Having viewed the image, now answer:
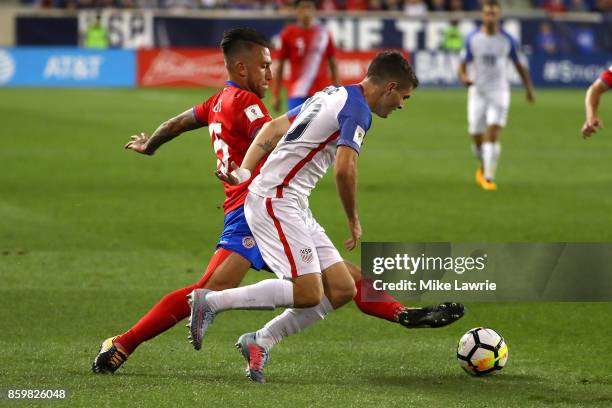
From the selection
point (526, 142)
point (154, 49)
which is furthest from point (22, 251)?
point (154, 49)

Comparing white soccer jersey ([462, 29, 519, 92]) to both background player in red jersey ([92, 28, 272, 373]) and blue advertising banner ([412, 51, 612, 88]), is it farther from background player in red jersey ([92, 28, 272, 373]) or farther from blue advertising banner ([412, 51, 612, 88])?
blue advertising banner ([412, 51, 612, 88])

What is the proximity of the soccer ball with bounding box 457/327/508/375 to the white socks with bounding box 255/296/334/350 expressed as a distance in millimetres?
792

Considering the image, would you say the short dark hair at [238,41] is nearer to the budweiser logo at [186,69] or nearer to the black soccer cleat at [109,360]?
the black soccer cleat at [109,360]

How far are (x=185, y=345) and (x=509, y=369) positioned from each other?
1.92 meters

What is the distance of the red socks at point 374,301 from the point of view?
695 cm

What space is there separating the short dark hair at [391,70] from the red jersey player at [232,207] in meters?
0.68

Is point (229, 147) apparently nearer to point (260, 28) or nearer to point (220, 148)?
point (220, 148)

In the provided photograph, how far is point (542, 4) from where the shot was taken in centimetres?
4191

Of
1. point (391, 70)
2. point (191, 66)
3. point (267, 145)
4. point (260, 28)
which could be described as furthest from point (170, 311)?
point (260, 28)

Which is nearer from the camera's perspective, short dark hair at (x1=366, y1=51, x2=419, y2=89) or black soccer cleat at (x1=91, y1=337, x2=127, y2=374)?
short dark hair at (x1=366, y1=51, x2=419, y2=89)

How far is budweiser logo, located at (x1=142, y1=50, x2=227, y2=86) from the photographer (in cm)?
3369

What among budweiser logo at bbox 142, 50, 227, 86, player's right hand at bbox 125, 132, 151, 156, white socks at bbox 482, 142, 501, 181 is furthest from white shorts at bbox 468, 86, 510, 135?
budweiser logo at bbox 142, 50, 227, 86

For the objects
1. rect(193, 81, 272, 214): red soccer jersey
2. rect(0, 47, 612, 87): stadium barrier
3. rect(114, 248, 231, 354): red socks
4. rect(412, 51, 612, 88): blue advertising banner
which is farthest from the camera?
rect(412, 51, 612, 88): blue advertising banner

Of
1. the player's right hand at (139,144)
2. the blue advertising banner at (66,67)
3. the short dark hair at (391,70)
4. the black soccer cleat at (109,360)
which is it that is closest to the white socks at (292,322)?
the black soccer cleat at (109,360)
